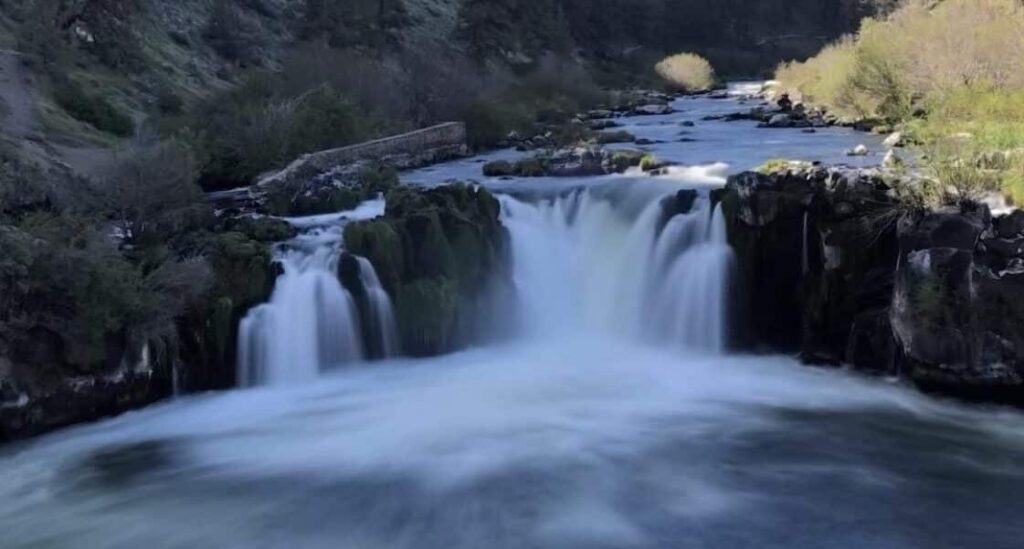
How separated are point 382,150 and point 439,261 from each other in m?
11.2

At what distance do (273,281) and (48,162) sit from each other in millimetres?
7546

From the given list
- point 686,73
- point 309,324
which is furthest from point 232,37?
point 686,73

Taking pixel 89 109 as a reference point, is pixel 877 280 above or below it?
below

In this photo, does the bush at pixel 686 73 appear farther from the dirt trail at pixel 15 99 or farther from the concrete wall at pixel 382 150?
the dirt trail at pixel 15 99

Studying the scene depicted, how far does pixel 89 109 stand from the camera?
90.9 ft

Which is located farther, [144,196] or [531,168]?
[531,168]

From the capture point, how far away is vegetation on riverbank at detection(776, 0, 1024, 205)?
603 inches

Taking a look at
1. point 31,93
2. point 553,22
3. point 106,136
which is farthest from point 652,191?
point 553,22

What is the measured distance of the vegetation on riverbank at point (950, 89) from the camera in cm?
1532

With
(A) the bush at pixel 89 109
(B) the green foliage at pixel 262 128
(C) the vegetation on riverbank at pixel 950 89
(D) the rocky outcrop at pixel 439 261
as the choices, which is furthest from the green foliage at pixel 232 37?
(D) the rocky outcrop at pixel 439 261

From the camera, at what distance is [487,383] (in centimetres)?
1630

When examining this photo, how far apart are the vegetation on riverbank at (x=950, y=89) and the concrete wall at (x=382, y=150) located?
13250mm

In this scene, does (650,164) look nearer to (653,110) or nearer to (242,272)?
(242,272)

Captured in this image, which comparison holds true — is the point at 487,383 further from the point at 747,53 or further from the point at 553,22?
the point at 747,53
